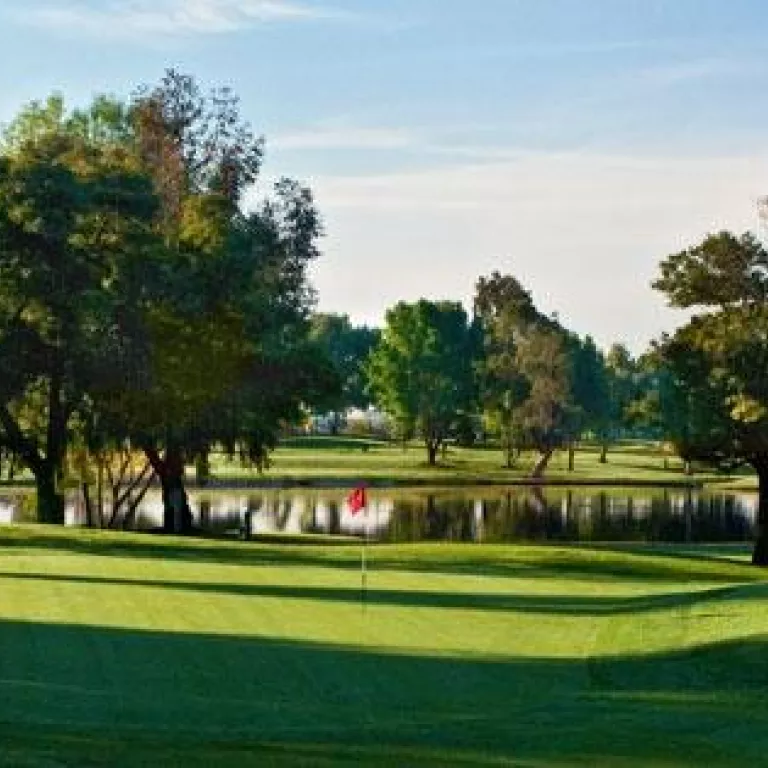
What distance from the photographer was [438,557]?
143 feet

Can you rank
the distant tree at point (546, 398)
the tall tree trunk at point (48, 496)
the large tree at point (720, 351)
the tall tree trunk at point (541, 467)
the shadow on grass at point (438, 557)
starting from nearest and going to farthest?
the shadow on grass at point (438, 557) < the large tree at point (720, 351) < the tall tree trunk at point (48, 496) < the tall tree trunk at point (541, 467) < the distant tree at point (546, 398)

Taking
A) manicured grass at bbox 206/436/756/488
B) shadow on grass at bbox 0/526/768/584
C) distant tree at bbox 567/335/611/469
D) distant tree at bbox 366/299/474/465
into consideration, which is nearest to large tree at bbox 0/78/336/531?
shadow on grass at bbox 0/526/768/584

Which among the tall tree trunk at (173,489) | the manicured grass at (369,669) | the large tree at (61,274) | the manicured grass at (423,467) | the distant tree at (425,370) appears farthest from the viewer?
the distant tree at (425,370)

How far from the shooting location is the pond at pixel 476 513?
69812 millimetres

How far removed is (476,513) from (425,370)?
188ft

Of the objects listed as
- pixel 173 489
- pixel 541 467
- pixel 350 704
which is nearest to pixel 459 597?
pixel 350 704

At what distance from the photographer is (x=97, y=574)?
3222 cm

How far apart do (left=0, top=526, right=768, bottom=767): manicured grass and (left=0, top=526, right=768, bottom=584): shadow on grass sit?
4208mm

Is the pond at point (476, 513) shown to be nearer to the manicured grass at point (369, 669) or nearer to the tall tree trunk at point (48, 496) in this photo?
the tall tree trunk at point (48, 496)

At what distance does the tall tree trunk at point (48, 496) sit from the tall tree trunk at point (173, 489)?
4302 mm

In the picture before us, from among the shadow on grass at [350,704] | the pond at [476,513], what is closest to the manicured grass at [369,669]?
the shadow on grass at [350,704]

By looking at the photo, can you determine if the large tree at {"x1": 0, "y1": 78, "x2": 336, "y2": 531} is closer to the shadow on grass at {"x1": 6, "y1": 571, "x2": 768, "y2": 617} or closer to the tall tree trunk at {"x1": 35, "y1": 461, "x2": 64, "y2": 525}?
the tall tree trunk at {"x1": 35, "y1": 461, "x2": 64, "y2": 525}

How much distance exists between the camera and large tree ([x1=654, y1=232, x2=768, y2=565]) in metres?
46.3

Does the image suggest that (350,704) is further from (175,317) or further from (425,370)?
(425,370)
